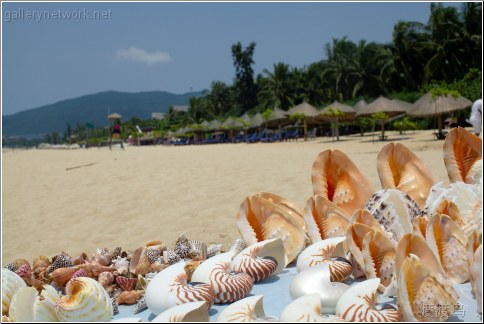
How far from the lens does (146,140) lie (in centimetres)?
6059

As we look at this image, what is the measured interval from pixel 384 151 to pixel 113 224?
383cm

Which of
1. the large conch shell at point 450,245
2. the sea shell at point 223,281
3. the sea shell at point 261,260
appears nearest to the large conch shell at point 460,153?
the large conch shell at point 450,245

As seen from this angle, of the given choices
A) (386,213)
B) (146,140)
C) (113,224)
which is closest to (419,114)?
(113,224)

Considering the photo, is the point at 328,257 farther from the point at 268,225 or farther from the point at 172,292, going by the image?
the point at 172,292

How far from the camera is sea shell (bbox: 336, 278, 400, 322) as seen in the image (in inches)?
65.0

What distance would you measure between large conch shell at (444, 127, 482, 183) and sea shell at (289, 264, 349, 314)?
1425 millimetres

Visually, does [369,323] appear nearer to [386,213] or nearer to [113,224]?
[386,213]

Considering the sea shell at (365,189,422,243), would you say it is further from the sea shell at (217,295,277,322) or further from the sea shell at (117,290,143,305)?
the sea shell at (117,290,143,305)

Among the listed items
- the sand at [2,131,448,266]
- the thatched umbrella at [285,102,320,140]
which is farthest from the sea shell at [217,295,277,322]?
the thatched umbrella at [285,102,320,140]

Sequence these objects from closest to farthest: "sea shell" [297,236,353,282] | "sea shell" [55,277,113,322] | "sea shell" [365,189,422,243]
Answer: "sea shell" [55,277,113,322] → "sea shell" [297,236,353,282] → "sea shell" [365,189,422,243]

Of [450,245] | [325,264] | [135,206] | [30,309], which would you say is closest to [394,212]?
[450,245]

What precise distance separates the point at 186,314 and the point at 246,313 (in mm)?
209

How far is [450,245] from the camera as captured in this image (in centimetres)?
211

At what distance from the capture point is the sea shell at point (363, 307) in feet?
5.42
